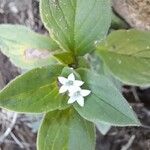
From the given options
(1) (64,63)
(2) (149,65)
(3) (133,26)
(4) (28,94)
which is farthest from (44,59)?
(3) (133,26)

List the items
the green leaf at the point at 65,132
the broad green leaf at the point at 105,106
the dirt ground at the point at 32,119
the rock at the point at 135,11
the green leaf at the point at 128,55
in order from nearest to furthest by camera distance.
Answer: the broad green leaf at the point at 105,106 → the green leaf at the point at 65,132 → the green leaf at the point at 128,55 → the rock at the point at 135,11 → the dirt ground at the point at 32,119

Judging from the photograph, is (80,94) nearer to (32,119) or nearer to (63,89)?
(63,89)

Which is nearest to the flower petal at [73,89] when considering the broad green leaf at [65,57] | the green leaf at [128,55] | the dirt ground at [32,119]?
the broad green leaf at [65,57]

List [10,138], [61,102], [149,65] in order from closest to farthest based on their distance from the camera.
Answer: [61,102], [149,65], [10,138]

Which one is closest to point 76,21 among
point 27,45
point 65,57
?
point 65,57

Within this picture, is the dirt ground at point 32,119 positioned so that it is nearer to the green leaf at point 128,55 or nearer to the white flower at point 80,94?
the green leaf at point 128,55

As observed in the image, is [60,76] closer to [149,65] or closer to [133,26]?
[149,65]

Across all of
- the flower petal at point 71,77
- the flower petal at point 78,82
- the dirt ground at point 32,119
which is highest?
the flower petal at point 71,77
